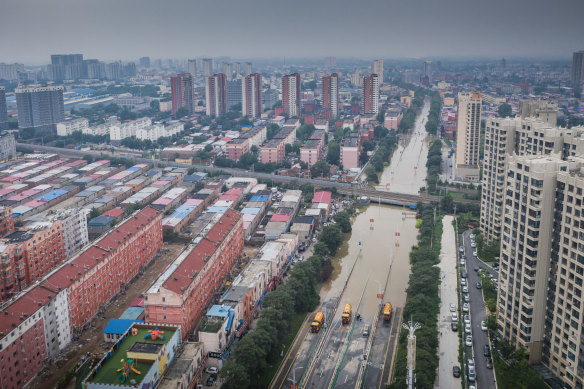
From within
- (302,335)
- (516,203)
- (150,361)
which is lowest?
(302,335)

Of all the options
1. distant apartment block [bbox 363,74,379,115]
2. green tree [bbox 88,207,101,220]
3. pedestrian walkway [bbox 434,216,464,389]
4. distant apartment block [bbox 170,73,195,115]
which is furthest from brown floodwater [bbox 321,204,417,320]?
distant apartment block [bbox 170,73,195,115]

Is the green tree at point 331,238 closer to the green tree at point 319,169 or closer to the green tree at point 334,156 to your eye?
the green tree at point 319,169

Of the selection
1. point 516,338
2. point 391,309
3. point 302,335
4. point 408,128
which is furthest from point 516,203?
point 408,128

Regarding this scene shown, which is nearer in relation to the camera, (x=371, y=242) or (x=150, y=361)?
(x=150, y=361)

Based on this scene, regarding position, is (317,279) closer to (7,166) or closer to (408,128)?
(7,166)

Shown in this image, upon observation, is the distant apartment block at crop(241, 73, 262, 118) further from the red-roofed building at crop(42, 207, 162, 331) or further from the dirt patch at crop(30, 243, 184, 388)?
the dirt patch at crop(30, 243, 184, 388)

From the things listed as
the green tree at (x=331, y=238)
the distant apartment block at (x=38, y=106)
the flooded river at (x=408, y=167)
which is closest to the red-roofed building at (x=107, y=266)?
the green tree at (x=331, y=238)

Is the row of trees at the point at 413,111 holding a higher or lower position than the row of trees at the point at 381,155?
higher
